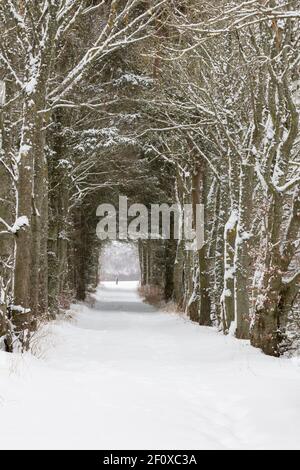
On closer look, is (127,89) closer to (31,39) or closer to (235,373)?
(31,39)

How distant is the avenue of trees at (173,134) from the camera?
919 centimetres

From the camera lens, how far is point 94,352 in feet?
33.8

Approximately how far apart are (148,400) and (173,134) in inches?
558

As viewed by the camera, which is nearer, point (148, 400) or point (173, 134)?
point (148, 400)

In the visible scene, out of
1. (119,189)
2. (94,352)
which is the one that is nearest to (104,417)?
(94,352)

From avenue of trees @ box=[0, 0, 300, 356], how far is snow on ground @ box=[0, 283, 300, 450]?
4.23ft

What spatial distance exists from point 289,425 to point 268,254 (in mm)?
4790

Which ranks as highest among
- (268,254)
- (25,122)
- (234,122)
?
(234,122)

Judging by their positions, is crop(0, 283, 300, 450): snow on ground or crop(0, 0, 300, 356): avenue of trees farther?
crop(0, 0, 300, 356): avenue of trees

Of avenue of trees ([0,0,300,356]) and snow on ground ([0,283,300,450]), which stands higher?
avenue of trees ([0,0,300,356])

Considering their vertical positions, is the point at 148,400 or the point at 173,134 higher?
the point at 173,134

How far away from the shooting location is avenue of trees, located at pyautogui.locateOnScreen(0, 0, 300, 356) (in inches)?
362

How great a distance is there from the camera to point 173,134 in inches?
751

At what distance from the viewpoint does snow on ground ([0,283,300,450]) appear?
4.43 meters
